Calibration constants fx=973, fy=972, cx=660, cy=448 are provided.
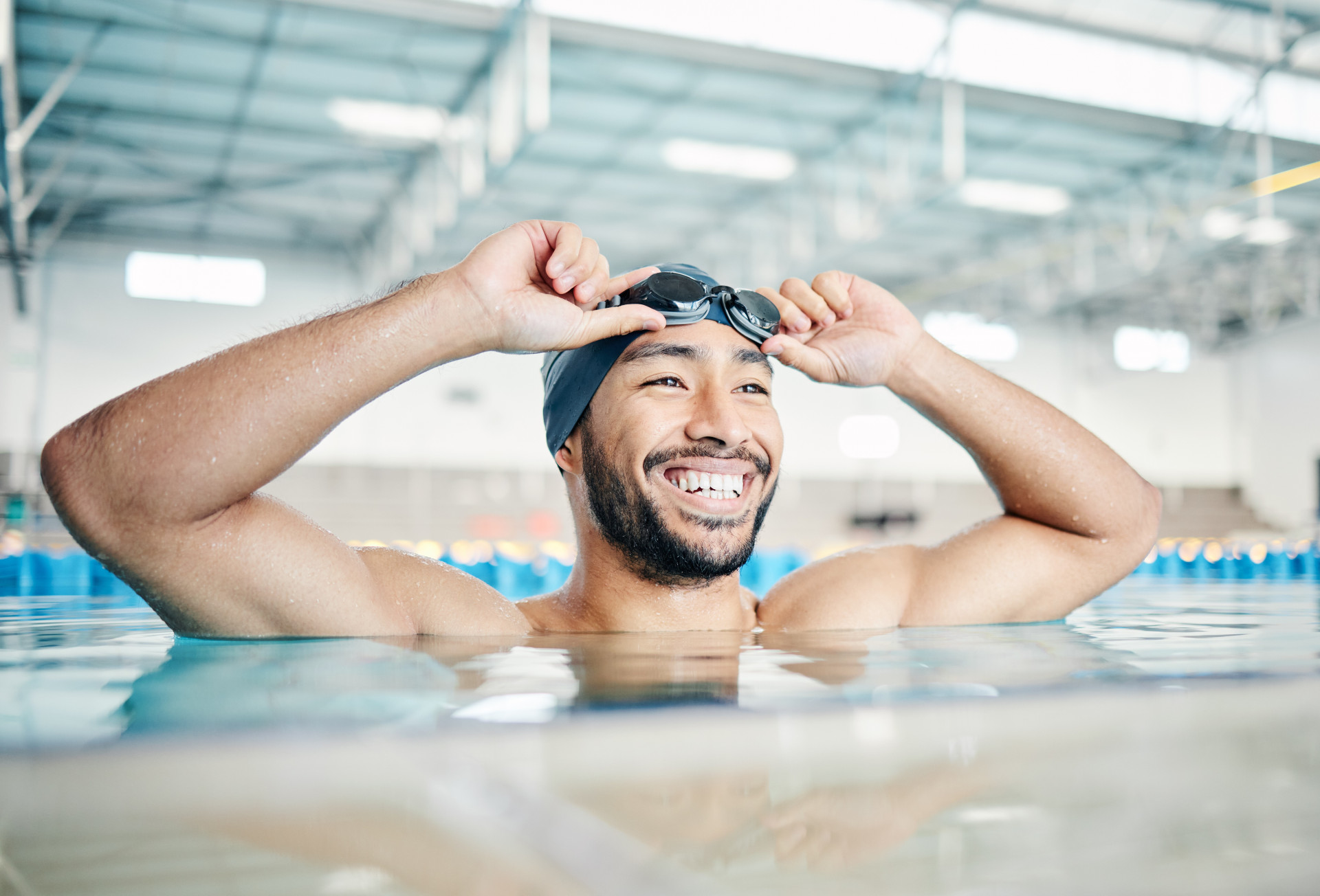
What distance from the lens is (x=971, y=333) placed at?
21.0m

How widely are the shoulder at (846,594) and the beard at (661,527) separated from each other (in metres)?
0.26

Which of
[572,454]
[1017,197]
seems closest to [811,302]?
[572,454]

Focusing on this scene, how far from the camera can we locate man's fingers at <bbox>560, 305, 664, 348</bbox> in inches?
79.4

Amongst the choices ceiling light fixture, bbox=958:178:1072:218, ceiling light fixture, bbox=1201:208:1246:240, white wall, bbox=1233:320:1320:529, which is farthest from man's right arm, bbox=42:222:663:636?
white wall, bbox=1233:320:1320:529

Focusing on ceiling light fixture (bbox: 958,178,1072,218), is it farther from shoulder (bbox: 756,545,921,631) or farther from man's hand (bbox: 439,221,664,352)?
man's hand (bbox: 439,221,664,352)

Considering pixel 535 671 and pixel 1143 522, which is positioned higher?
pixel 1143 522

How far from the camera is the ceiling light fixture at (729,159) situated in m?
12.7

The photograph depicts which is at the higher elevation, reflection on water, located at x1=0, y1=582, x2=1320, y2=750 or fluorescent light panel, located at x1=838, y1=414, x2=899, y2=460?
fluorescent light panel, located at x1=838, y1=414, x2=899, y2=460

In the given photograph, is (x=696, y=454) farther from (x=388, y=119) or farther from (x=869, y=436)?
(x=869, y=436)

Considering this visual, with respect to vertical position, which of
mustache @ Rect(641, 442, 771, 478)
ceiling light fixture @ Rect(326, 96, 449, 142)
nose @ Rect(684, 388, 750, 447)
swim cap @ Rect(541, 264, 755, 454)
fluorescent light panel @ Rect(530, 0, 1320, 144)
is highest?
fluorescent light panel @ Rect(530, 0, 1320, 144)

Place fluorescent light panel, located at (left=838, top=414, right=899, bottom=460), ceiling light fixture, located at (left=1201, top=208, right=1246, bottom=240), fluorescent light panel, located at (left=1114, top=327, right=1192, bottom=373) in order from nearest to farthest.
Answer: ceiling light fixture, located at (left=1201, top=208, right=1246, bottom=240) < fluorescent light panel, located at (left=838, top=414, right=899, bottom=460) < fluorescent light panel, located at (left=1114, top=327, right=1192, bottom=373)

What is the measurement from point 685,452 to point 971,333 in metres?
20.0

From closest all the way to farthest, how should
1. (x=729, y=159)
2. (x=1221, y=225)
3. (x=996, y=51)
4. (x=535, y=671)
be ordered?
1. (x=535, y=671)
2. (x=996, y=51)
3. (x=729, y=159)
4. (x=1221, y=225)

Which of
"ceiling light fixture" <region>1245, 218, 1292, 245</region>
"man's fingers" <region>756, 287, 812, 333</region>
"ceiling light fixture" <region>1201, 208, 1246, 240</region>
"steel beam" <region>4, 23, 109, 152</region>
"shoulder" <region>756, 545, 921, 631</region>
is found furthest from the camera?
"ceiling light fixture" <region>1201, 208, 1246, 240</region>
